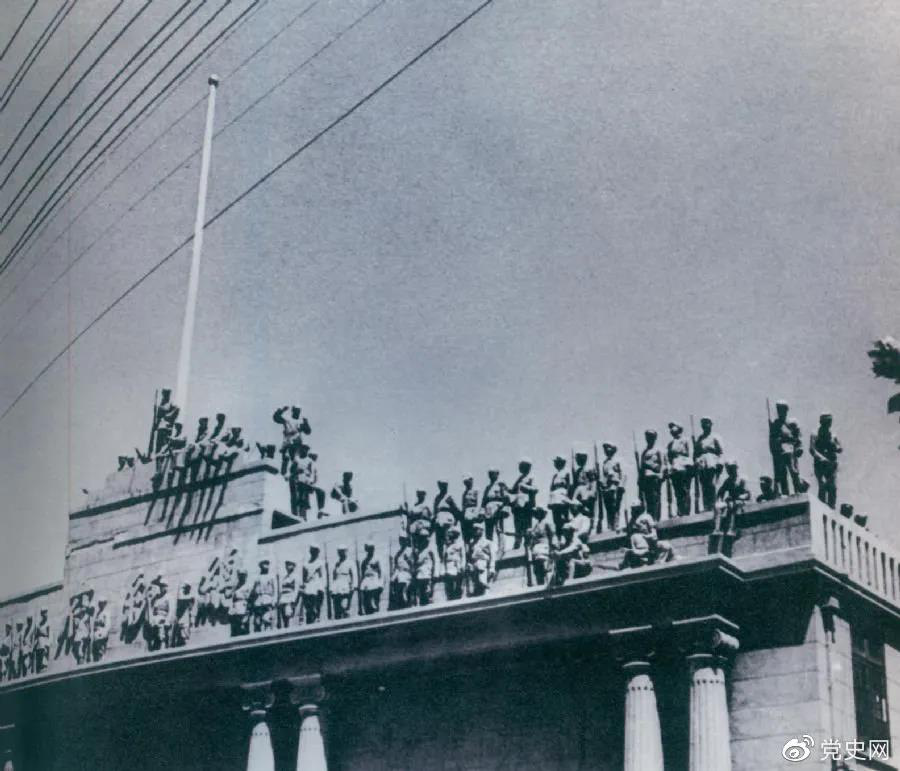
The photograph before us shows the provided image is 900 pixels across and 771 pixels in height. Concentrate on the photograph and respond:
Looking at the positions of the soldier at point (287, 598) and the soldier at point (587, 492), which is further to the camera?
the soldier at point (287, 598)

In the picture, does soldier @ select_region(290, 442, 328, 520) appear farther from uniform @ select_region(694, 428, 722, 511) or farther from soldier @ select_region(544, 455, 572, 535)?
uniform @ select_region(694, 428, 722, 511)

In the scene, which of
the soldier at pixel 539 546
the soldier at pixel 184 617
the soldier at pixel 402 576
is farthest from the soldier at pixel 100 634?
the soldier at pixel 539 546

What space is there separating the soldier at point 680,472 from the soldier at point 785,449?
4.28ft

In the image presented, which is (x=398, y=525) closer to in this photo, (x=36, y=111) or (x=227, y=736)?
(x=227, y=736)

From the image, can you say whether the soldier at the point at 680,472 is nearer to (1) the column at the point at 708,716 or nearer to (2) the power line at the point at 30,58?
(1) the column at the point at 708,716

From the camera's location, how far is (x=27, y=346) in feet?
49.1

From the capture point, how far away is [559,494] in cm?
2116

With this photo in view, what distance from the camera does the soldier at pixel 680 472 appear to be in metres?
20.5

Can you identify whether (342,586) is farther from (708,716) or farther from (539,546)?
(708,716)

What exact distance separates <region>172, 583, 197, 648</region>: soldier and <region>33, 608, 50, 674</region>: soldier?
4717mm

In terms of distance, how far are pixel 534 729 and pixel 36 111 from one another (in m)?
12.1

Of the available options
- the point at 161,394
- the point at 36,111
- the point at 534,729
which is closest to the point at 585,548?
the point at 534,729

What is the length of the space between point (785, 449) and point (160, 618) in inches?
504

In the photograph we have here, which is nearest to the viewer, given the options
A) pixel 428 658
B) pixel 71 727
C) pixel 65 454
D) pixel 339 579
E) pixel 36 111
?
pixel 36 111
